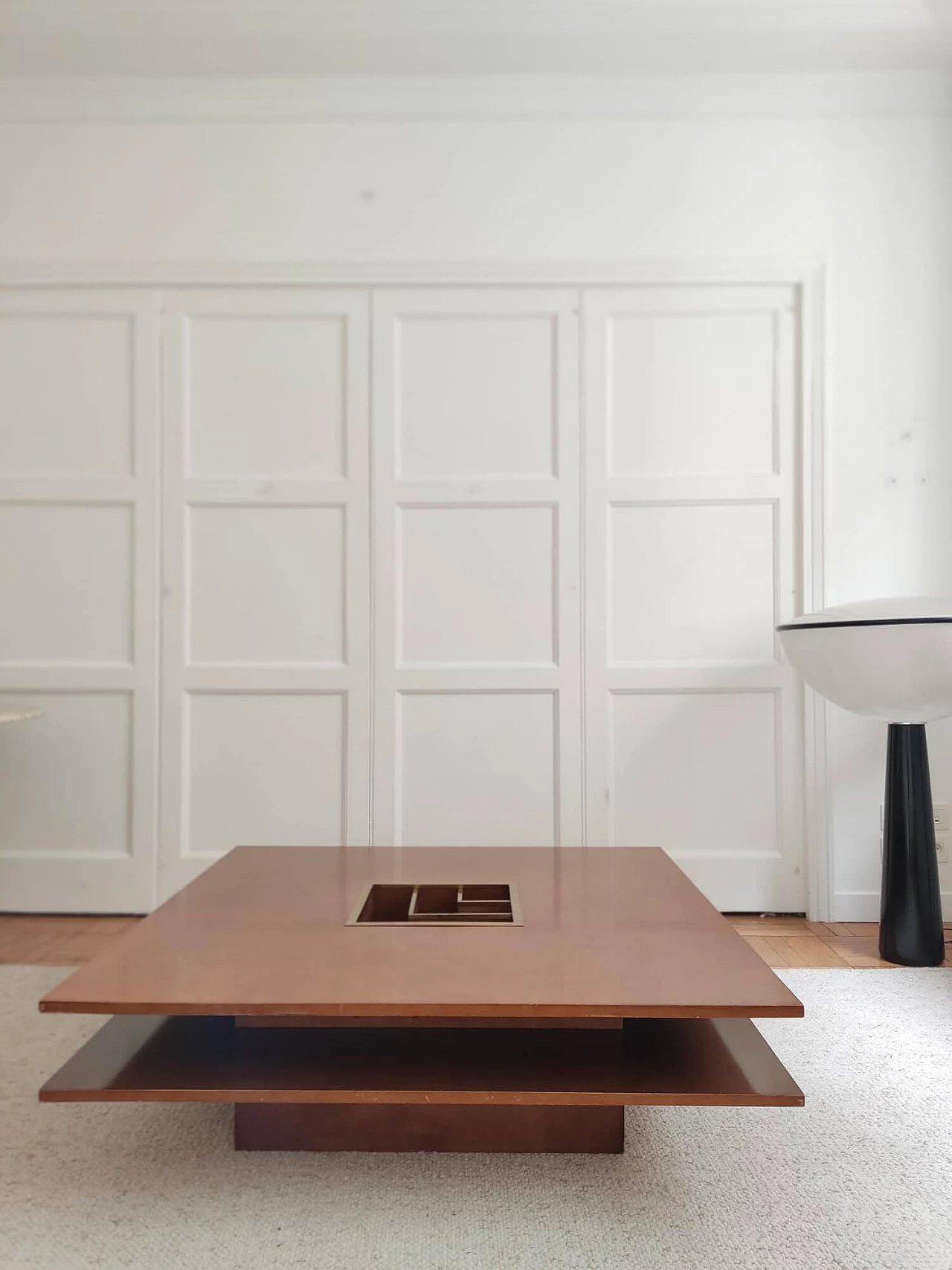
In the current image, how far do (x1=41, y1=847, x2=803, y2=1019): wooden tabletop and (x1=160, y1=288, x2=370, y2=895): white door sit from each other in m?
1.13

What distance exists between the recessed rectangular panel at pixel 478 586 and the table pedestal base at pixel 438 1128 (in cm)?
165

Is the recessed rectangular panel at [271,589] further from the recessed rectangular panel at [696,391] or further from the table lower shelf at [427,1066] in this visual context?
the table lower shelf at [427,1066]

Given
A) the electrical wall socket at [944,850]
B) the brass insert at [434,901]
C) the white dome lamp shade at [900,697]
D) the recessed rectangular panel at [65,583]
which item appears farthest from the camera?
the recessed rectangular panel at [65,583]

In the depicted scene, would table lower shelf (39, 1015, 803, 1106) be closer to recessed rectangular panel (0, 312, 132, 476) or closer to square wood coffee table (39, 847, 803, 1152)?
square wood coffee table (39, 847, 803, 1152)

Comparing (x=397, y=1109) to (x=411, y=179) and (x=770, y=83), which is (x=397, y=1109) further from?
(x=770, y=83)

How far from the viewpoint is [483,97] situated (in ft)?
9.32

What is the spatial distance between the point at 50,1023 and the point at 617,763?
1.69m

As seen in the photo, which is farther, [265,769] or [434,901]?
[265,769]

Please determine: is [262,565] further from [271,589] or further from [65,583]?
[65,583]

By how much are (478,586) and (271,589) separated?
65 cm

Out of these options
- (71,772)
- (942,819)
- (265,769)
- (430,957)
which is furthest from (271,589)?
Answer: (942,819)

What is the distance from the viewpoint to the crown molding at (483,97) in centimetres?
283

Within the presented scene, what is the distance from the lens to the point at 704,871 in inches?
111

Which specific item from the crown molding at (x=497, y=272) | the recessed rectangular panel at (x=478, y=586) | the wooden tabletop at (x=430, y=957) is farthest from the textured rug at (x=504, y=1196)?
the crown molding at (x=497, y=272)
